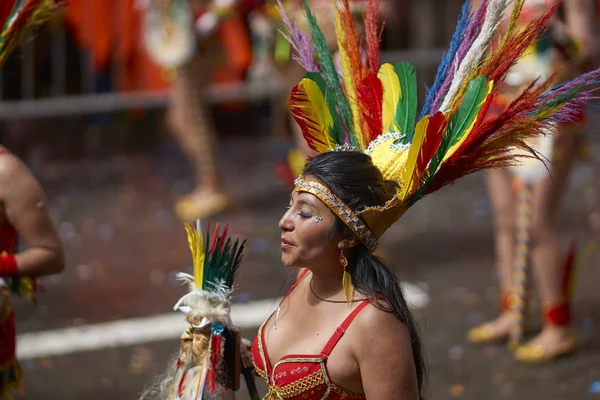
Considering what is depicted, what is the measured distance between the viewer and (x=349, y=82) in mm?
2713

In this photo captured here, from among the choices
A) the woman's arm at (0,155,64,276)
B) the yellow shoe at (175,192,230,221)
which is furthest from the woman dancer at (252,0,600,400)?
the yellow shoe at (175,192,230,221)

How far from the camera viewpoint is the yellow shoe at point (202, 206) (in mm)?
6820

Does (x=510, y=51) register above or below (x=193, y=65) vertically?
above

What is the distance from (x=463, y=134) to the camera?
7.95ft

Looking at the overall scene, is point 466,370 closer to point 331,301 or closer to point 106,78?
point 331,301

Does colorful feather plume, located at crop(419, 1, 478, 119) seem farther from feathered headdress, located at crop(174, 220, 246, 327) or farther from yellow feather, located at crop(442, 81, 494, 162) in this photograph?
feathered headdress, located at crop(174, 220, 246, 327)

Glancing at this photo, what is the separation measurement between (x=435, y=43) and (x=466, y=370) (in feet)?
18.6

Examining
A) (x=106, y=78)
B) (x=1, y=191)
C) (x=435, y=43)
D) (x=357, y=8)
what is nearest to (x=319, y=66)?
(x=1, y=191)

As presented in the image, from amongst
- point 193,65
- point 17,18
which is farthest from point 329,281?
point 193,65

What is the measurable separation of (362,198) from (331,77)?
441 millimetres

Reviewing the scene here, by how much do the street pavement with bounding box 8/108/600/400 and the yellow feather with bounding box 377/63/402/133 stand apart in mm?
819

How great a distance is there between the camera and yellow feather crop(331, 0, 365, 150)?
2664 mm

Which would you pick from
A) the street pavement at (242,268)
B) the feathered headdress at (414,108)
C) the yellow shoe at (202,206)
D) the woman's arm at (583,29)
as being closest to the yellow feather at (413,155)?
the feathered headdress at (414,108)

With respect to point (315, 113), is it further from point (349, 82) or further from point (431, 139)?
point (431, 139)
